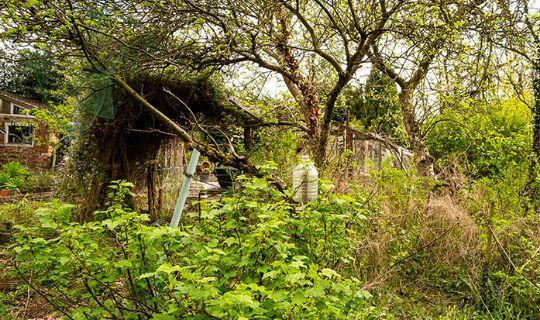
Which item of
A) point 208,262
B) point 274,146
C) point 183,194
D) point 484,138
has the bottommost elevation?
point 208,262

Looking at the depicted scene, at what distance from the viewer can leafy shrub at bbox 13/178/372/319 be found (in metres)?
1.74

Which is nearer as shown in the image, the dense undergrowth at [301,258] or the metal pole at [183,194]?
the dense undergrowth at [301,258]

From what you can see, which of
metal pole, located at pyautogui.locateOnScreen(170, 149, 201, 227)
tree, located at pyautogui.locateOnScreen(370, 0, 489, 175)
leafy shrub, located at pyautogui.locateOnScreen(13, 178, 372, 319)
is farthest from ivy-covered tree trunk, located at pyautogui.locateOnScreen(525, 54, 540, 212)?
metal pole, located at pyautogui.locateOnScreen(170, 149, 201, 227)

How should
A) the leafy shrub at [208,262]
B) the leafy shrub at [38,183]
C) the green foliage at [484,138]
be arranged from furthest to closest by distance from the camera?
the leafy shrub at [38,183] → the green foliage at [484,138] → the leafy shrub at [208,262]

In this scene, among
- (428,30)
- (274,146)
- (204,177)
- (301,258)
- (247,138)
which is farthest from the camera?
(204,177)

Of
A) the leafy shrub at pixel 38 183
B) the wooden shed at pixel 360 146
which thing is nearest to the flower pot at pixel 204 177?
the wooden shed at pixel 360 146

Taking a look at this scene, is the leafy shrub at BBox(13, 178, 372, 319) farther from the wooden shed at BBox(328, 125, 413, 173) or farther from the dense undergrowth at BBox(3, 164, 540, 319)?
the wooden shed at BBox(328, 125, 413, 173)

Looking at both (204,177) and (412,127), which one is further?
(204,177)

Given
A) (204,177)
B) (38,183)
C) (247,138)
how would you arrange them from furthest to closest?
(38,183), (204,177), (247,138)

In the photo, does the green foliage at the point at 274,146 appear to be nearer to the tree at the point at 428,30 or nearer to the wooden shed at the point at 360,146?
the wooden shed at the point at 360,146

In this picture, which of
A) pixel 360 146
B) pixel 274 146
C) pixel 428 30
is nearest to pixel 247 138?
pixel 274 146

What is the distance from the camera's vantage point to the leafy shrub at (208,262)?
1.74 meters

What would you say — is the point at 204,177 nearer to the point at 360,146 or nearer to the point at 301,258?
the point at 360,146

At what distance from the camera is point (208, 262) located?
79.8 inches
